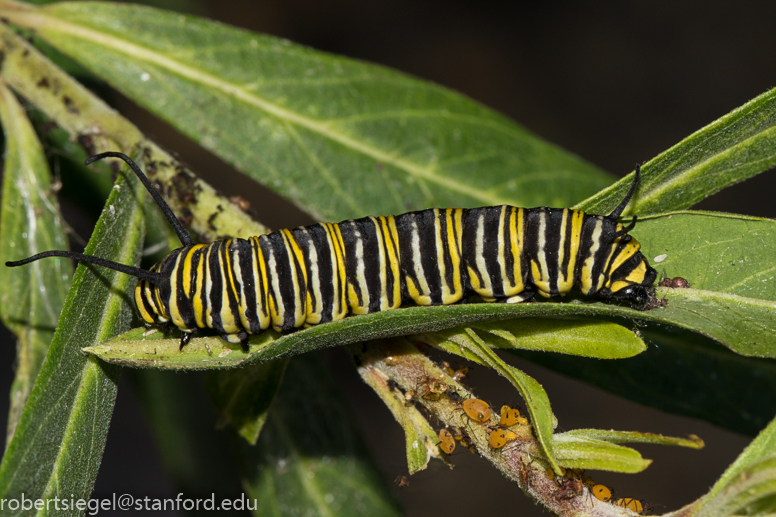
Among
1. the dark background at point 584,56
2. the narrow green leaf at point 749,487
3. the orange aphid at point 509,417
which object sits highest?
the dark background at point 584,56

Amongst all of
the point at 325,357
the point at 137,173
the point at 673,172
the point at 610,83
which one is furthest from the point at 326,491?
the point at 610,83

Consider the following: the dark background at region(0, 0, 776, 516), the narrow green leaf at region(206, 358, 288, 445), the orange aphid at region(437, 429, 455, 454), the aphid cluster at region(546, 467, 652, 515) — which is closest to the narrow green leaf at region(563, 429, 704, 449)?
the aphid cluster at region(546, 467, 652, 515)

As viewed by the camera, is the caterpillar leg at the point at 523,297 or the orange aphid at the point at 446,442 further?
the caterpillar leg at the point at 523,297

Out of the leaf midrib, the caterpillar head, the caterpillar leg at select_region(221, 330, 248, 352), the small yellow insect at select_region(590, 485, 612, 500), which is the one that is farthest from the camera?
the leaf midrib

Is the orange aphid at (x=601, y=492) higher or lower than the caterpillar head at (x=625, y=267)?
lower

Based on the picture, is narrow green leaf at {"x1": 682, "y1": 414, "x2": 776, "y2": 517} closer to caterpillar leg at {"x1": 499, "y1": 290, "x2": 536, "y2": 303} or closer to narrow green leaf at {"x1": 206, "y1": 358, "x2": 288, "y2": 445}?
caterpillar leg at {"x1": 499, "y1": 290, "x2": 536, "y2": 303}

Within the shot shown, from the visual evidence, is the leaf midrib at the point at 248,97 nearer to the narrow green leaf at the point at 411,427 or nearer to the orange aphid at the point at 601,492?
the narrow green leaf at the point at 411,427

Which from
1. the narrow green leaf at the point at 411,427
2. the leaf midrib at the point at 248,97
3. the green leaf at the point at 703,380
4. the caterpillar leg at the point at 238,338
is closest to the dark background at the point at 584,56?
the leaf midrib at the point at 248,97

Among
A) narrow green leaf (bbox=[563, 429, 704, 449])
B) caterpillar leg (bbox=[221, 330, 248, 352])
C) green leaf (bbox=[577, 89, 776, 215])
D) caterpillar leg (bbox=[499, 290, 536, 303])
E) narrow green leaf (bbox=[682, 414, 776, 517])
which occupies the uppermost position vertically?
green leaf (bbox=[577, 89, 776, 215])
